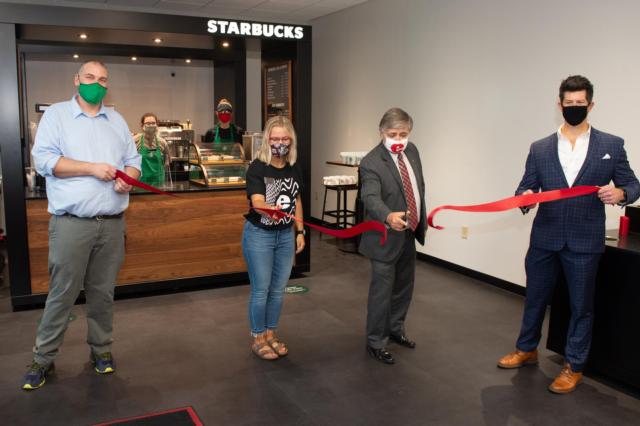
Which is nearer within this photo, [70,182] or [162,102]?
[70,182]

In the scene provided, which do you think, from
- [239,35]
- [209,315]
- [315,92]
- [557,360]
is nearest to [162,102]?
[315,92]

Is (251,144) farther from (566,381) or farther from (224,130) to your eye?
(566,381)

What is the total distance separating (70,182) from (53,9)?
218 cm

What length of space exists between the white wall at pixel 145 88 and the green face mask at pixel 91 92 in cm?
554

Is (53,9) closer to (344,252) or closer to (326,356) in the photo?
(326,356)

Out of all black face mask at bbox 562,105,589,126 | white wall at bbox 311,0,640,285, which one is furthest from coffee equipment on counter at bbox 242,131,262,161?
black face mask at bbox 562,105,589,126

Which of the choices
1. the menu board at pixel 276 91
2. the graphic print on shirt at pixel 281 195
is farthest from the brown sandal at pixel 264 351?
the menu board at pixel 276 91

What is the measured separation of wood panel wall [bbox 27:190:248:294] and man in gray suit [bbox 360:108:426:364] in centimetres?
212

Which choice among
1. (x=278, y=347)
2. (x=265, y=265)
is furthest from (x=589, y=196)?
(x=278, y=347)

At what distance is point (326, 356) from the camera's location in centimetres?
391

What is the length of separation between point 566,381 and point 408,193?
4.73 feet

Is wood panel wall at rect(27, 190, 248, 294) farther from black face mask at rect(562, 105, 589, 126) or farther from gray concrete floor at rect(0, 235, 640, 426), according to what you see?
black face mask at rect(562, 105, 589, 126)

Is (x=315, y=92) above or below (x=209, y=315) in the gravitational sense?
above

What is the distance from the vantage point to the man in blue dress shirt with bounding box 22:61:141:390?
3.22m
